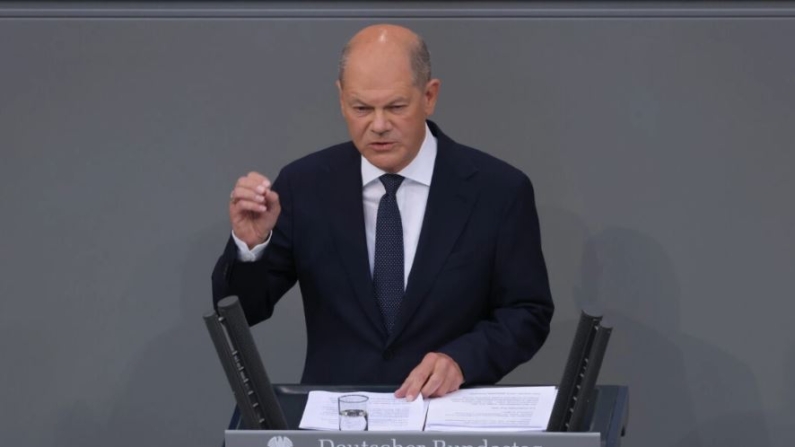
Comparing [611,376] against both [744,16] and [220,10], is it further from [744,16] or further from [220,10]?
[220,10]

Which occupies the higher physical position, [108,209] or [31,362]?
[108,209]

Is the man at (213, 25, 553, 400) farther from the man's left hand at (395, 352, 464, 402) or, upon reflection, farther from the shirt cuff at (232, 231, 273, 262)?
the man's left hand at (395, 352, 464, 402)

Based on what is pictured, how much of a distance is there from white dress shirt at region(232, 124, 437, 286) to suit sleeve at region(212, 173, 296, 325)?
0.17m

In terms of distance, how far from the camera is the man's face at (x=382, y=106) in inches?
129

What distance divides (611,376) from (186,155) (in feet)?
4.51

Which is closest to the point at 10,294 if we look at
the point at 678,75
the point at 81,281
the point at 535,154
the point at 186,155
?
the point at 81,281

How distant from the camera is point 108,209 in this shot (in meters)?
4.56

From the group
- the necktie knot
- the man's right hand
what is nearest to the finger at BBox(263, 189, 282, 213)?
the man's right hand

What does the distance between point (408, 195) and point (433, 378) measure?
1.85ft

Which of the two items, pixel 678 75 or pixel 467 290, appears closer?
pixel 467 290

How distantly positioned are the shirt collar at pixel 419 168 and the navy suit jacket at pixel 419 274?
0.02 metres

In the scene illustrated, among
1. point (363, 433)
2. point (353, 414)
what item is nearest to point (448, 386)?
point (353, 414)

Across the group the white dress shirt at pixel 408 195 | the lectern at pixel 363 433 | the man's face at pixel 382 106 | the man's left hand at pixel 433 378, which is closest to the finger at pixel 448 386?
the man's left hand at pixel 433 378

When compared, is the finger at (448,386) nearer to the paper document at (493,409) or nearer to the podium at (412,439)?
the paper document at (493,409)
